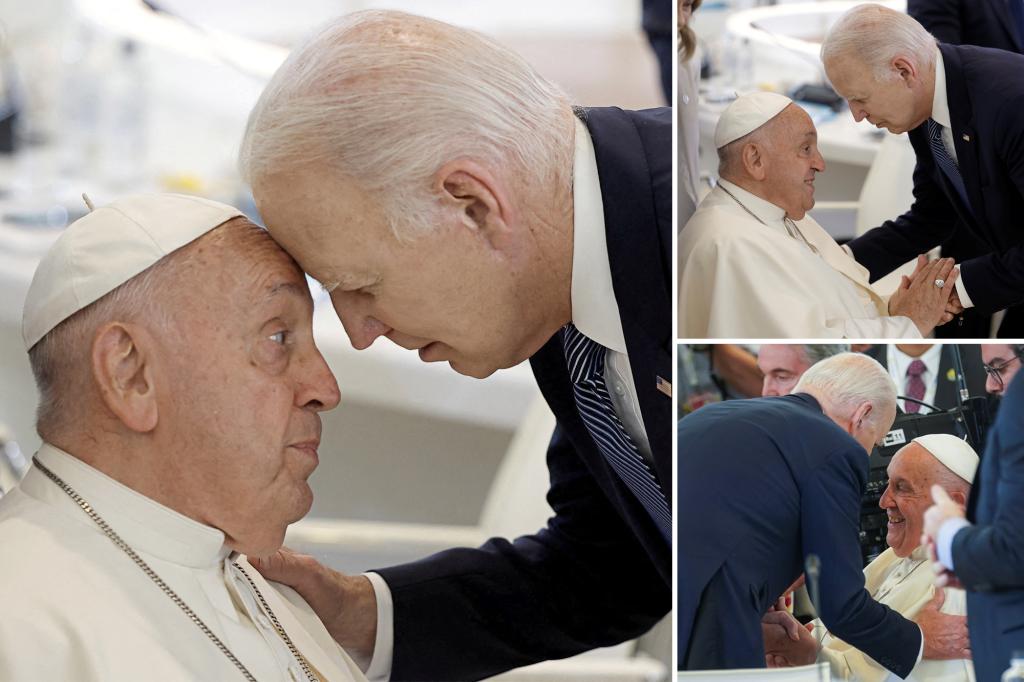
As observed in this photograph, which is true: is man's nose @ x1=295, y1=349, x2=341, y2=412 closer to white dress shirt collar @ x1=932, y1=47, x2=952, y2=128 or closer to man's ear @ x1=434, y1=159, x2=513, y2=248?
man's ear @ x1=434, y1=159, x2=513, y2=248

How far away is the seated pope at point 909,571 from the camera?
4.66 ft

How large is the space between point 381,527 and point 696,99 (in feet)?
6.14

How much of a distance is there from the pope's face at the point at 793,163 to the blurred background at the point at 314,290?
149cm

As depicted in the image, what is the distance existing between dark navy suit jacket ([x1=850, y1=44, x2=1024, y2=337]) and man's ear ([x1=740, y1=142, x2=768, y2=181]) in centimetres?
17

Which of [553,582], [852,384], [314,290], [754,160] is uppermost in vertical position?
[754,160]

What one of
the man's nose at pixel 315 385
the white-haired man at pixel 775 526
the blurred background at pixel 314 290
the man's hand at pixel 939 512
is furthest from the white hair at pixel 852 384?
the blurred background at pixel 314 290

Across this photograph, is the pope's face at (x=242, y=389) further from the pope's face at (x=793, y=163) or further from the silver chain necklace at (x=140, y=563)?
the pope's face at (x=793, y=163)

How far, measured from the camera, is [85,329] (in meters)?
1.54

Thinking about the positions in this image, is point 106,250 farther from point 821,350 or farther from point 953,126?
point 953,126

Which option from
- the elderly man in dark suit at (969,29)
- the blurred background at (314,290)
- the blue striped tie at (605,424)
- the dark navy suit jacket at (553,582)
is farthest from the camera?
the blurred background at (314,290)

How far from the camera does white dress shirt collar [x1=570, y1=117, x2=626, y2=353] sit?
5.64 feet

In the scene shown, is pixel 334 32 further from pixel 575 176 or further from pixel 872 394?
pixel 872 394

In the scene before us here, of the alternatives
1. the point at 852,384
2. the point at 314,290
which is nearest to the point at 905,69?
the point at 852,384

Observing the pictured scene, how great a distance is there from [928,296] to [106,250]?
0.98 meters
